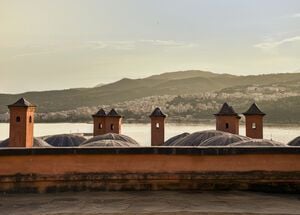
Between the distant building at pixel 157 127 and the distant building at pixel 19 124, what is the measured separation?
9245mm

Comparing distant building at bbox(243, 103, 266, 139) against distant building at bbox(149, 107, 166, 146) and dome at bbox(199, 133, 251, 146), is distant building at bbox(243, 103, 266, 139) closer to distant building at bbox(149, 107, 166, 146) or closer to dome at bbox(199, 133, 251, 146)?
distant building at bbox(149, 107, 166, 146)

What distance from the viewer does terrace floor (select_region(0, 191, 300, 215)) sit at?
23.0 feet

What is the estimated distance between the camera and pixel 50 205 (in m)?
7.36

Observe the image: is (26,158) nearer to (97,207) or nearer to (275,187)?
(97,207)

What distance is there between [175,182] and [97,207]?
6.06 feet

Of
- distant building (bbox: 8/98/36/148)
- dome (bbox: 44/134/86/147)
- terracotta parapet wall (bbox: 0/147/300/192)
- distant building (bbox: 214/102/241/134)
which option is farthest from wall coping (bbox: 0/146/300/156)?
distant building (bbox: 214/102/241/134)

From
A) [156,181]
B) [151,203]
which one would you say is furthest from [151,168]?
[151,203]

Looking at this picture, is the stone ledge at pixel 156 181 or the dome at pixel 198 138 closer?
the stone ledge at pixel 156 181

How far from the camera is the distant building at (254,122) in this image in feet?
80.4

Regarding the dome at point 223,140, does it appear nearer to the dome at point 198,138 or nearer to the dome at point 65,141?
the dome at point 198,138

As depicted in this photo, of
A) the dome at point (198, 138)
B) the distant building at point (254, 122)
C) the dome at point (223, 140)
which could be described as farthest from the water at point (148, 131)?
the dome at point (223, 140)

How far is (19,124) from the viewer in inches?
746

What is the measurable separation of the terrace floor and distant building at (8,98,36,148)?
37.1 feet

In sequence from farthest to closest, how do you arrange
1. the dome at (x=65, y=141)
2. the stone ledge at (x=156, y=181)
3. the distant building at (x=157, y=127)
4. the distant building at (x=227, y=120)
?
the distant building at (x=157, y=127) < the distant building at (x=227, y=120) < the dome at (x=65, y=141) < the stone ledge at (x=156, y=181)
